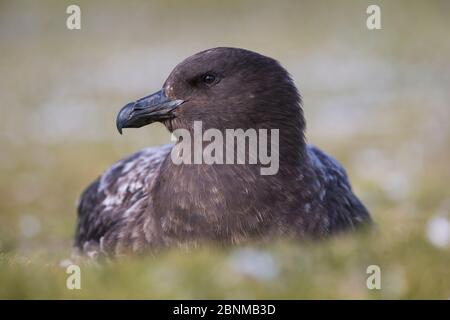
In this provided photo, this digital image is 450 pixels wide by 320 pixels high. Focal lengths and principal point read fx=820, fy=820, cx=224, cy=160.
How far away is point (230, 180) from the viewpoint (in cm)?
443

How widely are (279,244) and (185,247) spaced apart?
62 cm

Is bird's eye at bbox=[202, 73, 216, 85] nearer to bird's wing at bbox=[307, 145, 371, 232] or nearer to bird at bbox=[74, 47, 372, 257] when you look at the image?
bird at bbox=[74, 47, 372, 257]

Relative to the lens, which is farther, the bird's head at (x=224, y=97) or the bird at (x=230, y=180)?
the bird's head at (x=224, y=97)

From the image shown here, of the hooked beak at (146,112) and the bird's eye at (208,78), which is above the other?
the bird's eye at (208,78)

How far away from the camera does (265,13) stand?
2416cm

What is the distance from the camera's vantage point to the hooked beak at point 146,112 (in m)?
4.68

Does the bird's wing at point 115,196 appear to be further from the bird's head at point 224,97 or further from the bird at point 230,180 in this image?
the bird's head at point 224,97

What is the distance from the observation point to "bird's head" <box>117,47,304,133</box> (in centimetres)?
456

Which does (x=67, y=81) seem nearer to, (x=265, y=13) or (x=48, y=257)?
(x=265, y=13)

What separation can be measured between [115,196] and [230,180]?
1346mm

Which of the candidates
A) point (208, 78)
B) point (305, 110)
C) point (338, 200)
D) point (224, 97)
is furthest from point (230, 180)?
point (305, 110)

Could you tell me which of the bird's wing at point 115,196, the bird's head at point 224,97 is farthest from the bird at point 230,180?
the bird's wing at point 115,196
